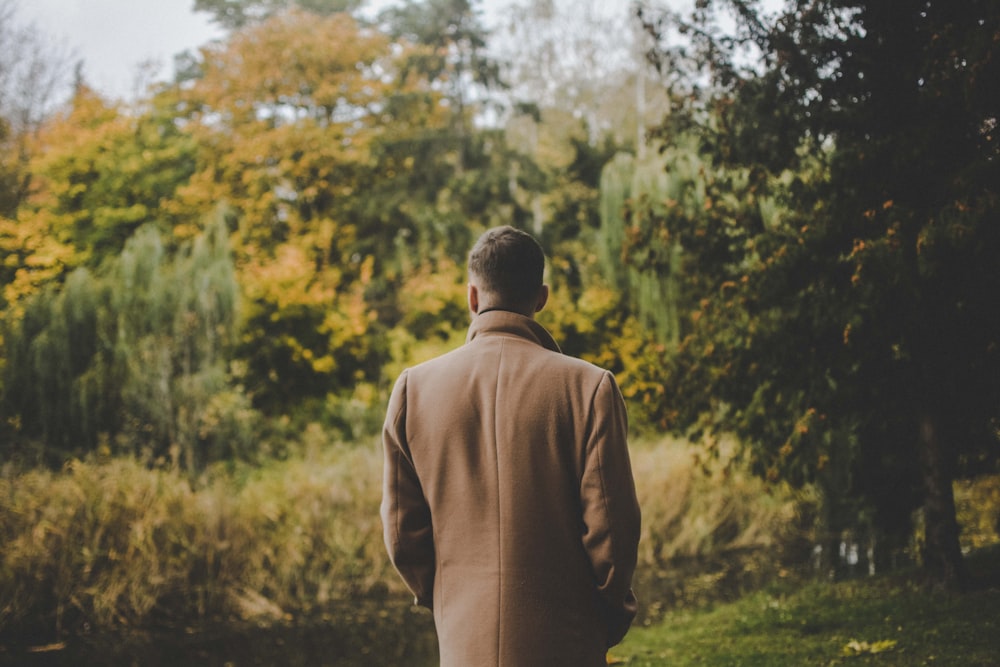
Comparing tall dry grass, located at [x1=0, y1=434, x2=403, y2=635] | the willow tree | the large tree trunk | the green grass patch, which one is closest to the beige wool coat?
the green grass patch

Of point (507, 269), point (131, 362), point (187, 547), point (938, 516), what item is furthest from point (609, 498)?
point (131, 362)

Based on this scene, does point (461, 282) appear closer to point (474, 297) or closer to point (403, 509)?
point (474, 297)

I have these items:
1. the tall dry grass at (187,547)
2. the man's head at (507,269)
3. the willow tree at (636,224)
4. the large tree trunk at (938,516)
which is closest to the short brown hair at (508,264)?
the man's head at (507,269)

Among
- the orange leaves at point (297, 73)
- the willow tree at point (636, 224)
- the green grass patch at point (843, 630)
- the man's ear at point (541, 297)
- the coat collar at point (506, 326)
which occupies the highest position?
the orange leaves at point (297, 73)

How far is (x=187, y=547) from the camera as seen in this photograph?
7.79 meters

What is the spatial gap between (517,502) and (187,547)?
6818mm

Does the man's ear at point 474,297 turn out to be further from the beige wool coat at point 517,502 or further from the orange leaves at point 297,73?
the orange leaves at point 297,73

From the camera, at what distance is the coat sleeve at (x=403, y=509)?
6.51 ft

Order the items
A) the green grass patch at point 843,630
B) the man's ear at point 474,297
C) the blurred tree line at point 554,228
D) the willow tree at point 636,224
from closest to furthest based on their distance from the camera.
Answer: the man's ear at point 474,297
the green grass patch at point 843,630
the blurred tree line at point 554,228
the willow tree at point 636,224

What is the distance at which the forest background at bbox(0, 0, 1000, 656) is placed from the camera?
5504 millimetres

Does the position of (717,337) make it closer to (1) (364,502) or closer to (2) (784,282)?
(2) (784,282)

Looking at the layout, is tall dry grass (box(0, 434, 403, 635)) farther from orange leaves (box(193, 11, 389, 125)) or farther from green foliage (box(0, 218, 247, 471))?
orange leaves (box(193, 11, 389, 125))

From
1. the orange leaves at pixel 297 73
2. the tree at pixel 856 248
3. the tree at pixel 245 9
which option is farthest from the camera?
the tree at pixel 245 9

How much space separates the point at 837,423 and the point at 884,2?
2877 mm
